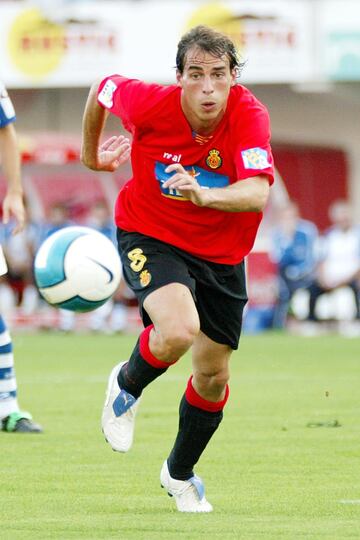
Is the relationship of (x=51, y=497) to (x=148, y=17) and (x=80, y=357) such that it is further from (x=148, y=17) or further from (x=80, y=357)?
(x=148, y=17)

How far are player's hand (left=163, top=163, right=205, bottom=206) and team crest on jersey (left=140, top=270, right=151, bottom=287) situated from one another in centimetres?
47

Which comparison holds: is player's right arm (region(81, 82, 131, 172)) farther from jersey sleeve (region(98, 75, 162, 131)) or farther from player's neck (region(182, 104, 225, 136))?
player's neck (region(182, 104, 225, 136))

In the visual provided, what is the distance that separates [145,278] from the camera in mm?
6562

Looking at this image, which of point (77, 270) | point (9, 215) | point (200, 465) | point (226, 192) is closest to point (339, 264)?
point (77, 270)

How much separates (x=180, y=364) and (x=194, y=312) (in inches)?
403

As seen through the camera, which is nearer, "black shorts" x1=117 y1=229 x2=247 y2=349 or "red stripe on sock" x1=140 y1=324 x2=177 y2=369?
"red stripe on sock" x1=140 y1=324 x2=177 y2=369

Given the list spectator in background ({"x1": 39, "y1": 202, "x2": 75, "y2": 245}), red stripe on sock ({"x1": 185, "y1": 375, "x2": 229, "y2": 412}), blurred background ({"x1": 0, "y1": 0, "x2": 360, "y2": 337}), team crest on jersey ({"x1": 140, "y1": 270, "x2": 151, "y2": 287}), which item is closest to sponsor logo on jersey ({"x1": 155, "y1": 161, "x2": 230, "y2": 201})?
team crest on jersey ({"x1": 140, "y1": 270, "x2": 151, "y2": 287})

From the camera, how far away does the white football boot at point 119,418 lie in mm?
6473

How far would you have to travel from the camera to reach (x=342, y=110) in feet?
103

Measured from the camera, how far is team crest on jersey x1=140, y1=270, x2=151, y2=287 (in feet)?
21.5

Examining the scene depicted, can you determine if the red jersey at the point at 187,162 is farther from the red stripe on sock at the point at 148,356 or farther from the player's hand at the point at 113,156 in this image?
the red stripe on sock at the point at 148,356

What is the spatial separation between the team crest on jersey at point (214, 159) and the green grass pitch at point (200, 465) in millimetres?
1516

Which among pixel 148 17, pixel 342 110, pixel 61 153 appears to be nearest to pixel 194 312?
pixel 61 153

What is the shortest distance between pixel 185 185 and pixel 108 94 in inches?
39.2
